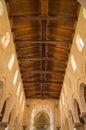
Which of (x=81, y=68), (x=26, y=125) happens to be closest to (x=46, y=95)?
(x=26, y=125)

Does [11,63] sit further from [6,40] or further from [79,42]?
[79,42]

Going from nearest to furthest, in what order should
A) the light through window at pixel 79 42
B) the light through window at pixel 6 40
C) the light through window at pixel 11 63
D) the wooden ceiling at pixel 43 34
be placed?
1. the wooden ceiling at pixel 43 34
2. the light through window at pixel 6 40
3. the light through window at pixel 79 42
4. the light through window at pixel 11 63

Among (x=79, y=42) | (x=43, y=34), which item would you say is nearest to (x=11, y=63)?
(x=43, y=34)

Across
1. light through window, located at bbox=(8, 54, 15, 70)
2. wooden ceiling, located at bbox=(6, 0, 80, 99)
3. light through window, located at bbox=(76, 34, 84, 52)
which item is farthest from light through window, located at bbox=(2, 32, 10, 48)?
light through window, located at bbox=(76, 34, 84, 52)

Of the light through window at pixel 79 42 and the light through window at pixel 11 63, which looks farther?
the light through window at pixel 11 63

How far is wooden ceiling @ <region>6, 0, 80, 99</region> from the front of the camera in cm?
1411

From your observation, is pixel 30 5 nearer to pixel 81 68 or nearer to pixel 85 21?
pixel 85 21

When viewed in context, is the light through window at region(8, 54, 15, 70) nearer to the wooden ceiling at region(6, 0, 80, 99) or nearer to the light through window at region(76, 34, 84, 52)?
the wooden ceiling at region(6, 0, 80, 99)

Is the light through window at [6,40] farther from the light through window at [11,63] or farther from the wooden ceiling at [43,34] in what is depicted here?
the light through window at [11,63]

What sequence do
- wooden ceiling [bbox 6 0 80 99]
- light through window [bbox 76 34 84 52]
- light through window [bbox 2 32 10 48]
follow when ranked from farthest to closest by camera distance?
light through window [bbox 76 34 84 52] → light through window [bbox 2 32 10 48] → wooden ceiling [bbox 6 0 80 99]

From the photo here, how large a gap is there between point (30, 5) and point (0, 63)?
198 inches

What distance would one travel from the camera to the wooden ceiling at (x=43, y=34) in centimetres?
1411

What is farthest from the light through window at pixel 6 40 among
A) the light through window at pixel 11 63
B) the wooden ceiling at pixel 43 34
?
the light through window at pixel 11 63

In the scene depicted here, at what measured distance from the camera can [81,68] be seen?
1571cm
